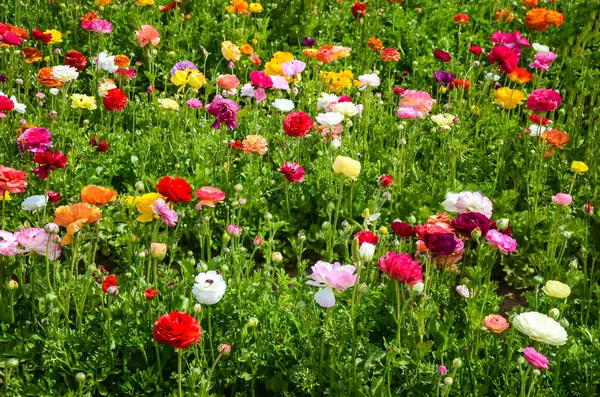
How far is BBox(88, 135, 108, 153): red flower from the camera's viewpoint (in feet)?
11.1

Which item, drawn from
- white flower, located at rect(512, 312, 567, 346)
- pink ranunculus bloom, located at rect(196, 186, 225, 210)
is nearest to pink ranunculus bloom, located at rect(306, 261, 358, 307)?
white flower, located at rect(512, 312, 567, 346)

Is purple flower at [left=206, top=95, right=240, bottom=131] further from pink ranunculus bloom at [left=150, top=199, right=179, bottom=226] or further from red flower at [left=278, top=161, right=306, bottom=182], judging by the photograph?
pink ranunculus bloom at [left=150, top=199, right=179, bottom=226]

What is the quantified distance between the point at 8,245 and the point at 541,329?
165cm

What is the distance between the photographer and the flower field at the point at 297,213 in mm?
2287

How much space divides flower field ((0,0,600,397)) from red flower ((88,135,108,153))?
16 millimetres

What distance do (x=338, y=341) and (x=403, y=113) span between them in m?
1.54

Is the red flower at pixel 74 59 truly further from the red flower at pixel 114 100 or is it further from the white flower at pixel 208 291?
the white flower at pixel 208 291

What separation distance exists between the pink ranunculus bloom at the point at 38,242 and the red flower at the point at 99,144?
3.50ft

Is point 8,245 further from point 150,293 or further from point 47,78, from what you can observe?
point 47,78

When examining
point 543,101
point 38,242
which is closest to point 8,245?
point 38,242

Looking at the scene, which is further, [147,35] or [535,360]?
[147,35]

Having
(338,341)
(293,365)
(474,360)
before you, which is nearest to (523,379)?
(474,360)

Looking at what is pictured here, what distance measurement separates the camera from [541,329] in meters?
1.94

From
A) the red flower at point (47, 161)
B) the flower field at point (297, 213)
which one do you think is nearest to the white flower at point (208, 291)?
the flower field at point (297, 213)
